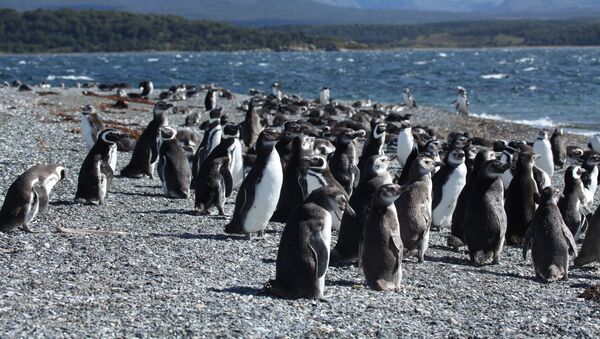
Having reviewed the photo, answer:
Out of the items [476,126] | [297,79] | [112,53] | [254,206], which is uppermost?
[254,206]

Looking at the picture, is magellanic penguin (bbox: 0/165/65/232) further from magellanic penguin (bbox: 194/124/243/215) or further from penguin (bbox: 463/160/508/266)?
penguin (bbox: 463/160/508/266)

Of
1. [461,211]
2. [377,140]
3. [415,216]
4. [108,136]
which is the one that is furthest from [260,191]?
[377,140]

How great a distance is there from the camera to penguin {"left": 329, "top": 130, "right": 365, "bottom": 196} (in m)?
12.2

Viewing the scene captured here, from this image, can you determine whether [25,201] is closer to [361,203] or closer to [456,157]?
[361,203]

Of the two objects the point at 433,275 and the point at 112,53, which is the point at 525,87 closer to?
the point at 433,275

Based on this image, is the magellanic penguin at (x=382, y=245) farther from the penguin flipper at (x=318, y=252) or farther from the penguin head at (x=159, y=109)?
the penguin head at (x=159, y=109)

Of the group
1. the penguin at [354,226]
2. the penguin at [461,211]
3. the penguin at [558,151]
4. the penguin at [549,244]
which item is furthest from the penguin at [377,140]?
the penguin at [558,151]

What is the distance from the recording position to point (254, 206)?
9.74 m

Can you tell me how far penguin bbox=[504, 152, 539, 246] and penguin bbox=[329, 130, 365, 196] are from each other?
223 cm

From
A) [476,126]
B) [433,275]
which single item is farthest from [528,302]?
[476,126]

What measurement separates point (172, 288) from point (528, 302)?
3.22 m

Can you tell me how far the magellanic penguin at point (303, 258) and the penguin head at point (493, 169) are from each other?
312 cm

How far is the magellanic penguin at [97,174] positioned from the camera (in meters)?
11.2

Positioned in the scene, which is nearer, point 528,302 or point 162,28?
point 528,302
